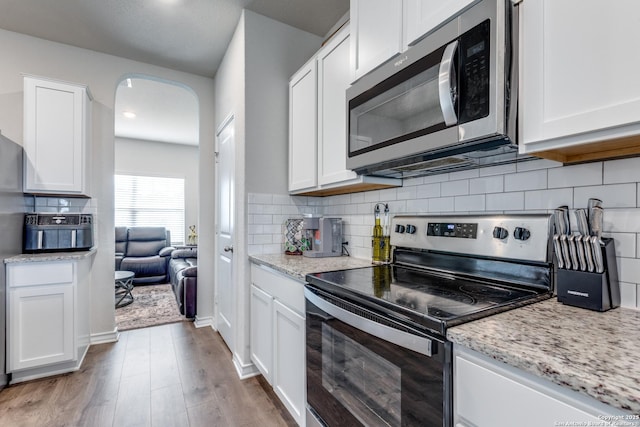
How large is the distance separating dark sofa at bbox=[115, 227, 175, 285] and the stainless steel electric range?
188 inches

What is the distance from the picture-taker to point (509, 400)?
65 centimetres

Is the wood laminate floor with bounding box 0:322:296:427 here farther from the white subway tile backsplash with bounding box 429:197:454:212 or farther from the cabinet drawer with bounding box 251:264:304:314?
the white subway tile backsplash with bounding box 429:197:454:212

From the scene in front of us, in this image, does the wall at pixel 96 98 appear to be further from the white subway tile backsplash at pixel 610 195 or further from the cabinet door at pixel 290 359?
the white subway tile backsplash at pixel 610 195

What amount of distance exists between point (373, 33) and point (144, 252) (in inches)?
225

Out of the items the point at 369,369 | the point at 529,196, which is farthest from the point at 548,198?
the point at 369,369

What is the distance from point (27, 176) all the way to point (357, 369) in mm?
2850

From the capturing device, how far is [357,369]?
44.1 inches

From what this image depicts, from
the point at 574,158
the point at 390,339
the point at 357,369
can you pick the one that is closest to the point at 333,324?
the point at 357,369

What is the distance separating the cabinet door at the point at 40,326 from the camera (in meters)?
2.14

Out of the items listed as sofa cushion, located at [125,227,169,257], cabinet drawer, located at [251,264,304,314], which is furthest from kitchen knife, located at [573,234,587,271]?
sofa cushion, located at [125,227,169,257]

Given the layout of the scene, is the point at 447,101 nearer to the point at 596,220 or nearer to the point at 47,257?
the point at 596,220

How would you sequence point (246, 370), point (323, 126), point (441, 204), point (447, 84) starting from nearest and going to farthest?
point (447, 84), point (441, 204), point (323, 126), point (246, 370)

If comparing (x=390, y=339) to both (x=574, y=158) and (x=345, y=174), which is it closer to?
(x=574, y=158)

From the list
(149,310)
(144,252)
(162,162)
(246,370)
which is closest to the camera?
(246,370)
